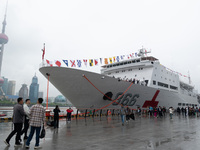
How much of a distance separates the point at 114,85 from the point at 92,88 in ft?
6.83

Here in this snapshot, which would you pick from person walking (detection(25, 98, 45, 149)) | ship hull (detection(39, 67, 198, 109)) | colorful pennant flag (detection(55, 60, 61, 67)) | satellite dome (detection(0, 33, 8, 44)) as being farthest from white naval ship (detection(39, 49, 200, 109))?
satellite dome (detection(0, 33, 8, 44))

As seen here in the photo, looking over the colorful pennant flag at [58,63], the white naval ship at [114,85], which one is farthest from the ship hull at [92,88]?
the colorful pennant flag at [58,63]

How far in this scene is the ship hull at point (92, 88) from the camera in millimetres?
10945

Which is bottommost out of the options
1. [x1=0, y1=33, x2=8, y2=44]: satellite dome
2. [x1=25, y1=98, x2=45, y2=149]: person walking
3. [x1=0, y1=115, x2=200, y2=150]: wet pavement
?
[x1=0, y1=115, x2=200, y2=150]: wet pavement

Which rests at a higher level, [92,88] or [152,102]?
[92,88]

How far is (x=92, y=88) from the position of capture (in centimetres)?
1177

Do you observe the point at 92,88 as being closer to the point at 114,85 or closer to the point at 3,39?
the point at 114,85

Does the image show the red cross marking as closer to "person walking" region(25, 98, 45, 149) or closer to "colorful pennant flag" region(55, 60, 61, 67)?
"colorful pennant flag" region(55, 60, 61, 67)

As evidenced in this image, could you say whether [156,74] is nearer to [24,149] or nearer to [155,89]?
A: [155,89]

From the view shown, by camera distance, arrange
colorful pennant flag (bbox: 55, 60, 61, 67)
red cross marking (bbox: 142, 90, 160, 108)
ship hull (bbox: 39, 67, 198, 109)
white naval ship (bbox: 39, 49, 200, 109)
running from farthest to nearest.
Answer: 1. red cross marking (bbox: 142, 90, 160, 108)
2. white naval ship (bbox: 39, 49, 200, 109)
3. ship hull (bbox: 39, 67, 198, 109)
4. colorful pennant flag (bbox: 55, 60, 61, 67)

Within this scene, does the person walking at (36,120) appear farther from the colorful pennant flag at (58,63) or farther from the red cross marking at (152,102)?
the red cross marking at (152,102)

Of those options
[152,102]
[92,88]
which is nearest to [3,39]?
[152,102]

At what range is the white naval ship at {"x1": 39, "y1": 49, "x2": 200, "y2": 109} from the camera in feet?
36.5

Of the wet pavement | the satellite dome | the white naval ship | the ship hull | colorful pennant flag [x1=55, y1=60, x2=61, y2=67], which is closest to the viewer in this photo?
the wet pavement
